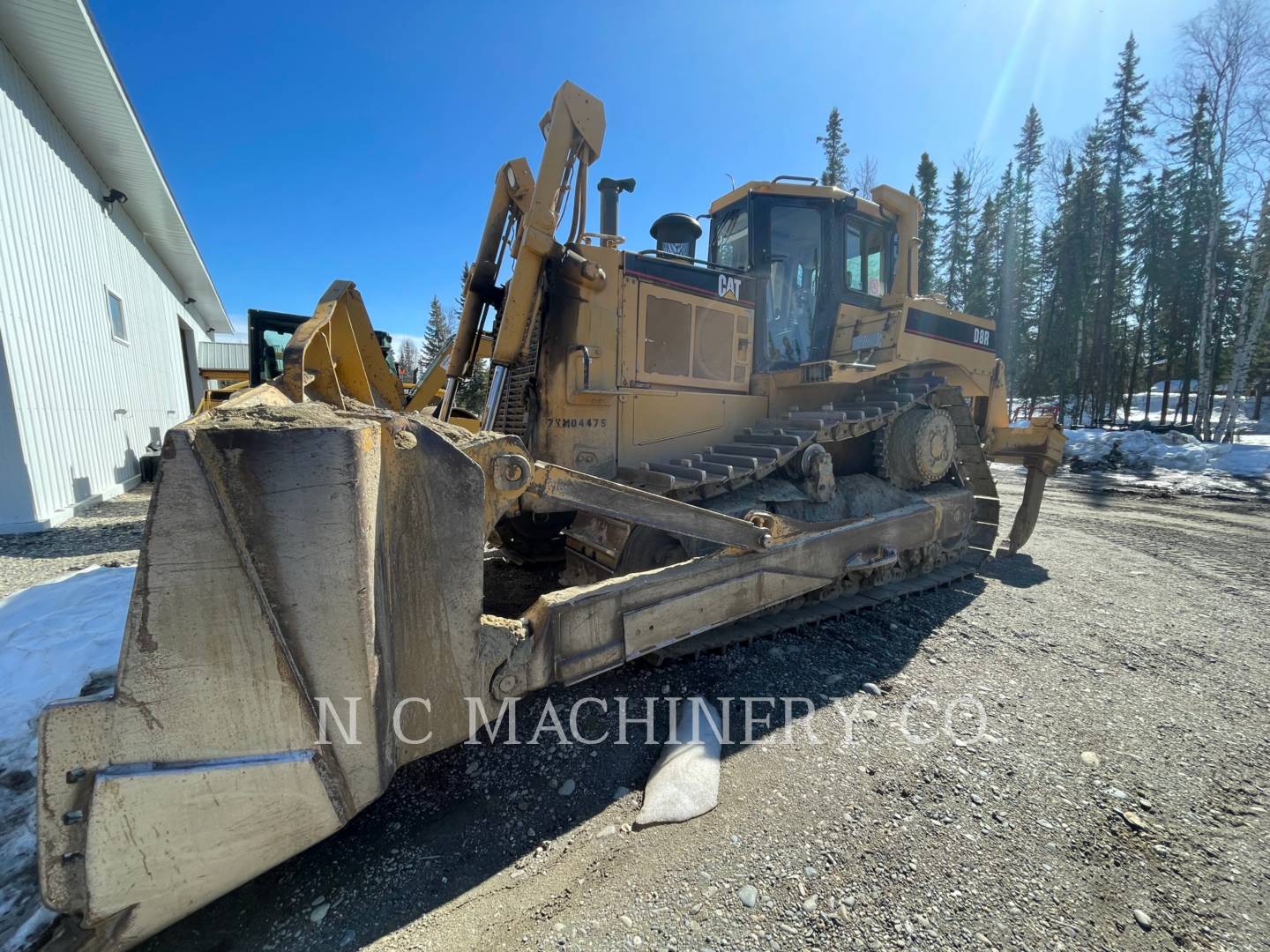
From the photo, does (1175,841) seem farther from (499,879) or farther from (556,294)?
(556,294)

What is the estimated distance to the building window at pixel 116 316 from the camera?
9.89m

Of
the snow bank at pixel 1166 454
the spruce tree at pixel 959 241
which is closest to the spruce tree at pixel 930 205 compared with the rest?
the spruce tree at pixel 959 241

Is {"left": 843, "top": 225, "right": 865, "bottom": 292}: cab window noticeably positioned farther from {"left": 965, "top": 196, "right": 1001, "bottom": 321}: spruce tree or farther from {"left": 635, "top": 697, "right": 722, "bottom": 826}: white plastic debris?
{"left": 965, "top": 196, "right": 1001, "bottom": 321}: spruce tree

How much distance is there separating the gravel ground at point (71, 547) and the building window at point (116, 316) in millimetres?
4333

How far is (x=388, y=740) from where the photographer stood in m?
1.73

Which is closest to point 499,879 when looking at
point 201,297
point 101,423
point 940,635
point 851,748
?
point 851,748

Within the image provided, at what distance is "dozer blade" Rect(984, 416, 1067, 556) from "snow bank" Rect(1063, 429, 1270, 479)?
30.4 feet

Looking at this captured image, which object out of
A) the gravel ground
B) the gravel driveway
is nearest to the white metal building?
the gravel ground

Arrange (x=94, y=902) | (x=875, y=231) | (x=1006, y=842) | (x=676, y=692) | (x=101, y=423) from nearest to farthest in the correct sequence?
(x=94, y=902) < (x=1006, y=842) < (x=676, y=692) < (x=875, y=231) < (x=101, y=423)

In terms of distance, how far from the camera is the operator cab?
15.6ft

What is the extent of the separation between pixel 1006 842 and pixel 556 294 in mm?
3556

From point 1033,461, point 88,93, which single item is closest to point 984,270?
point 1033,461

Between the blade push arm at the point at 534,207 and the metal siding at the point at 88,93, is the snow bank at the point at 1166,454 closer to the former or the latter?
the blade push arm at the point at 534,207

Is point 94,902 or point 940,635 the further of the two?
point 940,635
